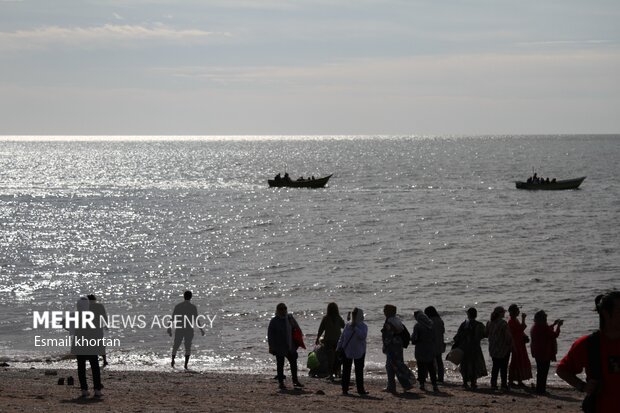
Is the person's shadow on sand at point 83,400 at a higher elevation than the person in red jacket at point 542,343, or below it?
below

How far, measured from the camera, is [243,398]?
1366 cm

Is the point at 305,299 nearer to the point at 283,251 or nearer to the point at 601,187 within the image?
the point at 283,251

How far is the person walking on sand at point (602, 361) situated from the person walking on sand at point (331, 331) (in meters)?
8.78

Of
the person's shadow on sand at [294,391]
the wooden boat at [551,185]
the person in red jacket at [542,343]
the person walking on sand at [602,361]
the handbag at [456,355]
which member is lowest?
the person's shadow on sand at [294,391]

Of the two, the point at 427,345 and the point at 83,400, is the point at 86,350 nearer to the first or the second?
the point at 83,400

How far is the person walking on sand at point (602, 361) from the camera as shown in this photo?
21.1 feet

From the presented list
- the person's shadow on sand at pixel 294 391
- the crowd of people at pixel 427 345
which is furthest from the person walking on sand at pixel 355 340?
the person's shadow on sand at pixel 294 391

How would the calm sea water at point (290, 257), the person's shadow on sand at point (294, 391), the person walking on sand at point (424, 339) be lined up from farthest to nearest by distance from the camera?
the calm sea water at point (290, 257) → the person walking on sand at point (424, 339) → the person's shadow on sand at point (294, 391)

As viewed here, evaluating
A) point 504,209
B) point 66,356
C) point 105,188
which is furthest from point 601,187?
point 66,356

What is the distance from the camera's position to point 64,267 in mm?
41062

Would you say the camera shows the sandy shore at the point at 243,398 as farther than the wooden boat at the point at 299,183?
No

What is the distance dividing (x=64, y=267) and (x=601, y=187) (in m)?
69.1

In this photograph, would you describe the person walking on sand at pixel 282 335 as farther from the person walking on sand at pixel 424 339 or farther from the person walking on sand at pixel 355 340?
the person walking on sand at pixel 424 339

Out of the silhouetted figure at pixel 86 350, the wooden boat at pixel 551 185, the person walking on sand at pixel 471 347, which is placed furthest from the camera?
the wooden boat at pixel 551 185
